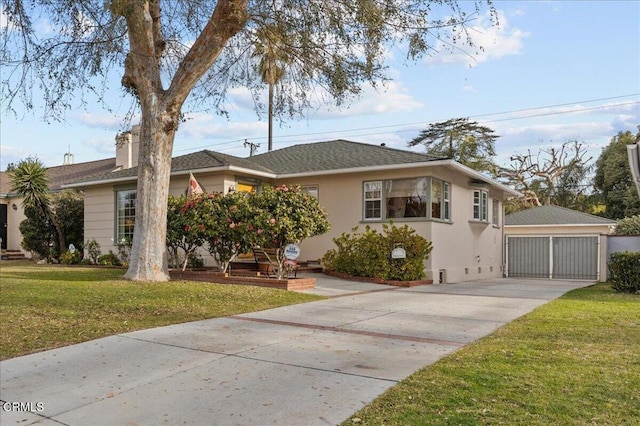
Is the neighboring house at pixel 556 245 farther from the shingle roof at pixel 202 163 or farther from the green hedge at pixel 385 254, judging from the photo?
the shingle roof at pixel 202 163

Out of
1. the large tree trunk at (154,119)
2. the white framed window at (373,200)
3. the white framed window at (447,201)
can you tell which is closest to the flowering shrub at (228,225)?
the large tree trunk at (154,119)

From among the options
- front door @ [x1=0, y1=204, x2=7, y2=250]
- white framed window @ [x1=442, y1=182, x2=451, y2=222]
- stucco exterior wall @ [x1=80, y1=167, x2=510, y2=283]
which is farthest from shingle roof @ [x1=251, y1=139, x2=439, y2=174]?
front door @ [x1=0, y1=204, x2=7, y2=250]

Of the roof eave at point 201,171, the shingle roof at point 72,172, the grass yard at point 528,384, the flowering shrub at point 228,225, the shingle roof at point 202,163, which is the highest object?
the shingle roof at point 72,172

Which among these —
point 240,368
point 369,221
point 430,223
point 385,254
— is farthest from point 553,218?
point 240,368

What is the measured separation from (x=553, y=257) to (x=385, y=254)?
978 cm

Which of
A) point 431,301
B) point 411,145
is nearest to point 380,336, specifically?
point 431,301

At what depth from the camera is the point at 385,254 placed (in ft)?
44.9

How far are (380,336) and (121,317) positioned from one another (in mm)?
3931

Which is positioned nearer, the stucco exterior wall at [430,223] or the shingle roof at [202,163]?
the stucco exterior wall at [430,223]

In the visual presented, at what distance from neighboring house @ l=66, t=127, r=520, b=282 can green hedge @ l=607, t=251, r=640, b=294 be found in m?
4.59

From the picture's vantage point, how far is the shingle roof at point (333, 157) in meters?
15.2

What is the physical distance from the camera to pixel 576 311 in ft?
28.6

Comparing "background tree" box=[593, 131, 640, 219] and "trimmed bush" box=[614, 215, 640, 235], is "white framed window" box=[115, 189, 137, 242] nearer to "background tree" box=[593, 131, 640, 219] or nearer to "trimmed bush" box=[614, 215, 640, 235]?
"trimmed bush" box=[614, 215, 640, 235]

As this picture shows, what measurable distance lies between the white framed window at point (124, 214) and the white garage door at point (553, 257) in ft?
49.3
